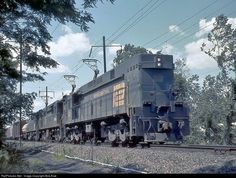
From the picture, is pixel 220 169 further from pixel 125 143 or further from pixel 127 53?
pixel 127 53

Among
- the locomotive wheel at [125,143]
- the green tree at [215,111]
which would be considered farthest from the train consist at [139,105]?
the green tree at [215,111]

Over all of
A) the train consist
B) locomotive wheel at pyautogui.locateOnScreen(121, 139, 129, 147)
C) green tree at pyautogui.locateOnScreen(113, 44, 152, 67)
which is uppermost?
green tree at pyautogui.locateOnScreen(113, 44, 152, 67)

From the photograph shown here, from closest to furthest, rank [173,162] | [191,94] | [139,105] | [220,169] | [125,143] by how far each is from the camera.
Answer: [220,169] → [173,162] → [139,105] → [125,143] → [191,94]

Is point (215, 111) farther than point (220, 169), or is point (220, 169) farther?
point (215, 111)

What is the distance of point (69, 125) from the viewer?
35844 mm

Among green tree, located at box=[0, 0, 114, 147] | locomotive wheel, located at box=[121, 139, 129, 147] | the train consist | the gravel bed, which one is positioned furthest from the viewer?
locomotive wheel, located at box=[121, 139, 129, 147]

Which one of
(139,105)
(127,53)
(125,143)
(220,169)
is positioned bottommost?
(220,169)

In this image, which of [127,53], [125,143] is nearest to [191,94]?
[127,53]

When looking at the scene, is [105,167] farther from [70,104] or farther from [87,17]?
[70,104]

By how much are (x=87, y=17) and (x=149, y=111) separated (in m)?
11.3

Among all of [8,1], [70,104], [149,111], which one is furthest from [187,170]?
[70,104]

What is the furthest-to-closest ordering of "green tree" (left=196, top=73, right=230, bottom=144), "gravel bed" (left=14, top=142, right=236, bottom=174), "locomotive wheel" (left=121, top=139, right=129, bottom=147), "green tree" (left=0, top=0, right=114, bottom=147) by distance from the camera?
"green tree" (left=196, top=73, right=230, bottom=144) → "locomotive wheel" (left=121, top=139, right=129, bottom=147) → "gravel bed" (left=14, top=142, right=236, bottom=174) → "green tree" (left=0, top=0, right=114, bottom=147)

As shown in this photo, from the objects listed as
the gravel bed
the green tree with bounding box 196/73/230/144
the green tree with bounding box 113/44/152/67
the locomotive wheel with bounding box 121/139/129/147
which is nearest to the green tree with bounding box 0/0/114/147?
the gravel bed

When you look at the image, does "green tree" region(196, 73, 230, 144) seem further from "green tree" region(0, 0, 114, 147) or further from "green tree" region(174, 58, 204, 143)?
"green tree" region(0, 0, 114, 147)
